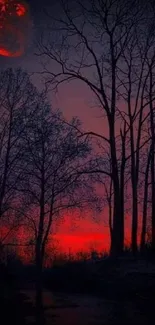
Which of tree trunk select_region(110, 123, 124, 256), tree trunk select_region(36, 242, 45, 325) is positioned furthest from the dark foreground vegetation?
tree trunk select_region(110, 123, 124, 256)

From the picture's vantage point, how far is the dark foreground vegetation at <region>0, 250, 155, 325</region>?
14805 mm

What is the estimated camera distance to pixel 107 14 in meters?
27.4

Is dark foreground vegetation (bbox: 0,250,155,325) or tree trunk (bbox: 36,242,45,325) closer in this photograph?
tree trunk (bbox: 36,242,45,325)

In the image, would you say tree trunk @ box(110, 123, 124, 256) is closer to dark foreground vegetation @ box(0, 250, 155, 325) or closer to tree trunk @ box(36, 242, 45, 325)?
dark foreground vegetation @ box(0, 250, 155, 325)

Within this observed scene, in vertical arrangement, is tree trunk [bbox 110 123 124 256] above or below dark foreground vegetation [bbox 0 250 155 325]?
above

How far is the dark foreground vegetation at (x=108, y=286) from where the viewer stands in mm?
14805

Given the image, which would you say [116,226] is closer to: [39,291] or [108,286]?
[108,286]

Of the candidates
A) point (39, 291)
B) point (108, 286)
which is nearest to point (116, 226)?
point (108, 286)

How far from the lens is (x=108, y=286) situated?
22.6m

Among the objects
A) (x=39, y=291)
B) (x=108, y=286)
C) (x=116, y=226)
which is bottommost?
(x=39, y=291)

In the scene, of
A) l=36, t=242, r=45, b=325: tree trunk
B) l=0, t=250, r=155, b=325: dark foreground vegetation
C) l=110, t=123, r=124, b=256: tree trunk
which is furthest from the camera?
l=110, t=123, r=124, b=256: tree trunk

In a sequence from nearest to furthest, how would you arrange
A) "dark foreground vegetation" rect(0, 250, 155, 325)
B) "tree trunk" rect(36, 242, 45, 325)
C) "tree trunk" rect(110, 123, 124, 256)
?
"tree trunk" rect(36, 242, 45, 325) → "dark foreground vegetation" rect(0, 250, 155, 325) → "tree trunk" rect(110, 123, 124, 256)

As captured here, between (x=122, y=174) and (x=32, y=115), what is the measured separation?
8.48 m

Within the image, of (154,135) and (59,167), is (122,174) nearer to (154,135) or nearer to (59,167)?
(154,135)
